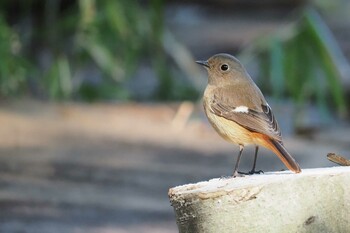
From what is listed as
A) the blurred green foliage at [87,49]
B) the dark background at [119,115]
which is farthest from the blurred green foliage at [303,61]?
the blurred green foliage at [87,49]

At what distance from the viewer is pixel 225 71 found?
14.9 ft

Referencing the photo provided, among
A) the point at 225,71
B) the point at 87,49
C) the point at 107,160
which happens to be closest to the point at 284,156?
the point at 225,71

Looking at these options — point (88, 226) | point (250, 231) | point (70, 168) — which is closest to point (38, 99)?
point (70, 168)

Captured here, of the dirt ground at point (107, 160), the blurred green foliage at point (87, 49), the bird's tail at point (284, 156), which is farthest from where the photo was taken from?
the blurred green foliage at point (87, 49)

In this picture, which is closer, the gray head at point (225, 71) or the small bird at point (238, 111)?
the small bird at point (238, 111)

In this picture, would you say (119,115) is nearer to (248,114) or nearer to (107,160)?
(107,160)

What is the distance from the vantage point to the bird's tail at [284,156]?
386 cm

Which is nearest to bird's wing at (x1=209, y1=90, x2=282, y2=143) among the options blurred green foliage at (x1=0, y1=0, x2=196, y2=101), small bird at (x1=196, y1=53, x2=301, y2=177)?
small bird at (x1=196, y1=53, x2=301, y2=177)

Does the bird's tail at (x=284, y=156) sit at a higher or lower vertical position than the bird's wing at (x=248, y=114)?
lower

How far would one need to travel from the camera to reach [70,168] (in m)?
7.51

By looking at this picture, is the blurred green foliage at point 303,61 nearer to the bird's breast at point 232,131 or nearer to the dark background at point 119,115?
the dark background at point 119,115

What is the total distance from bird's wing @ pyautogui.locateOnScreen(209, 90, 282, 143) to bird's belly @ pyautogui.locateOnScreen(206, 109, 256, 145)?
2 cm

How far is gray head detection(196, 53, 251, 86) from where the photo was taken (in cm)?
452

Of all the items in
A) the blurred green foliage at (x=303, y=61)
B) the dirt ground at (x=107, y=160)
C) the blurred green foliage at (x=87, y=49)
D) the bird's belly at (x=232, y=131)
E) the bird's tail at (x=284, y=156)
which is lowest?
the bird's tail at (x=284, y=156)
